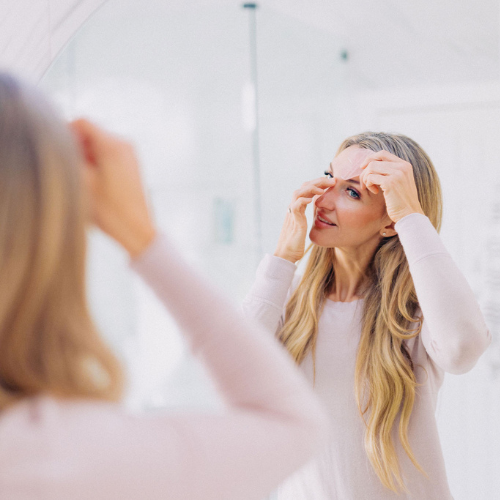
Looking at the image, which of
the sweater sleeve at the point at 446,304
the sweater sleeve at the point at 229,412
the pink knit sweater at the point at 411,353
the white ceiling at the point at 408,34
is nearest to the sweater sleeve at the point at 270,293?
the pink knit sweater at the point at 411,353

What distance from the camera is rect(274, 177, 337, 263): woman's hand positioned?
0.91 metres

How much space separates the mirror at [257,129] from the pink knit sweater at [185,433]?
4.43 ft

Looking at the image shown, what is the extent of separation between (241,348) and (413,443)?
1.83 ft

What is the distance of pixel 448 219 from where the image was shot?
1.80m

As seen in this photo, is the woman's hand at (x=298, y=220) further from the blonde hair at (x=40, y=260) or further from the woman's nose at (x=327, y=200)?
the blonde hair at (x=40, y=260)

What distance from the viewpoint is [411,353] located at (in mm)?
861

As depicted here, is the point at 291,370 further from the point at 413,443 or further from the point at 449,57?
the point at 449,57

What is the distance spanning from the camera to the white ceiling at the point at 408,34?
1.65 m

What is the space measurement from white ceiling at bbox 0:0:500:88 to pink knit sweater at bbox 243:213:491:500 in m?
1.19

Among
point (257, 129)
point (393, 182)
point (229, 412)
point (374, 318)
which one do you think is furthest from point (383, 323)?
point (257, 129)

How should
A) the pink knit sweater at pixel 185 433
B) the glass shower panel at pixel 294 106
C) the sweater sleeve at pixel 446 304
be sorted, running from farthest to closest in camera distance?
the glass shower panel at pixel 294 106, the sweater sleeve at pixel 446 304, the pink knit sweater at pixel 185 433

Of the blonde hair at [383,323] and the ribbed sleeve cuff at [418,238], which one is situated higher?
the ribbed sleeve cuff at [418,238]

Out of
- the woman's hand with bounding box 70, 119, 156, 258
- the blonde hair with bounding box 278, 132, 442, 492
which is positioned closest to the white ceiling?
the blonde hair with bounding box 278, 132, 442, 492

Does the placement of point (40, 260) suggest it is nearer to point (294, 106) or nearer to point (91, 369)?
point (91, 369)
